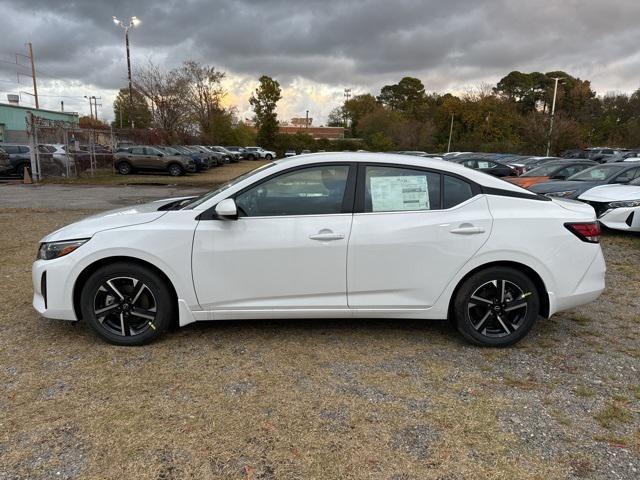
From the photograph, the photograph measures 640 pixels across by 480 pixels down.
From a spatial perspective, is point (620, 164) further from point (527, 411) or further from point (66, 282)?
point (66, 282)

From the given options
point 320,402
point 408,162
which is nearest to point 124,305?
point 320,402

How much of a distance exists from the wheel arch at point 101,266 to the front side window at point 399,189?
1.70m

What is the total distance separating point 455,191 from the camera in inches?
143

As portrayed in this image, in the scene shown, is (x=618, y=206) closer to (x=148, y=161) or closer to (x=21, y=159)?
(x=148, y=161)

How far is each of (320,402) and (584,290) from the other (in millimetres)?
2384

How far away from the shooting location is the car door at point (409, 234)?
351cm

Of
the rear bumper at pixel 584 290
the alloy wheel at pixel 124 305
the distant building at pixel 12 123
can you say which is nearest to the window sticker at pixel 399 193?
the rear bumper at pixel 584 290

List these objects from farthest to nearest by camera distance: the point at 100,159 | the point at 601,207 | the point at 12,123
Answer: the point at 12,123 < the point at 100,159 < the point at 601,207

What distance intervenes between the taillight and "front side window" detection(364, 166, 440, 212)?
3.57 ft

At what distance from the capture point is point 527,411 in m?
2.87

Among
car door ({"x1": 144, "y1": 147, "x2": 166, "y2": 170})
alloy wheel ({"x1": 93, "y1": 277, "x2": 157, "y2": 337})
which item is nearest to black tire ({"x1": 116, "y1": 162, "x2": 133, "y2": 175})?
car door ({"x1": 144, "y1": 147, "x2": 166, "y2": 170})

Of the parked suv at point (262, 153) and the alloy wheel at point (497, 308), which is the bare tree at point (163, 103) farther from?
the alloy wheel at point (497, 308)

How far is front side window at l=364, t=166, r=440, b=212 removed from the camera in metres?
3.60

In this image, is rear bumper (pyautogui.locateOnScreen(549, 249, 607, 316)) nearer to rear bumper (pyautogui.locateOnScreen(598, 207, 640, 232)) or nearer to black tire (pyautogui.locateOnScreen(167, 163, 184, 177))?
rear bumper (pyautogui.locateOnScreen(598, 207, 640, 232))
